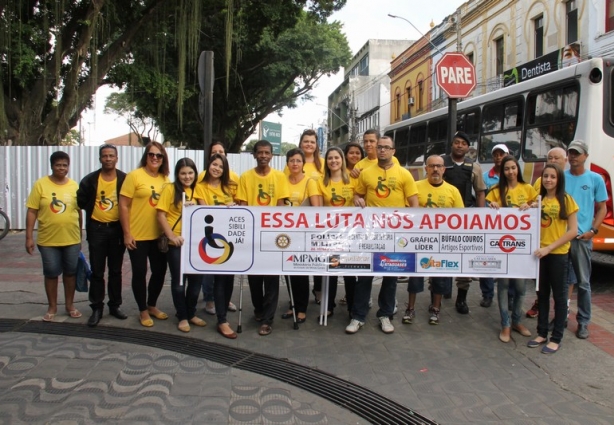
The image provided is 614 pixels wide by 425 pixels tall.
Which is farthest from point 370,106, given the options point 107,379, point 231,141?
point 107,379

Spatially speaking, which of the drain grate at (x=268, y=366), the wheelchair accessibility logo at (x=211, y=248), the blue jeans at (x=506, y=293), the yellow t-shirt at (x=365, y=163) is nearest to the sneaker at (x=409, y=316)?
the blue jeans at (x=506, y=293)

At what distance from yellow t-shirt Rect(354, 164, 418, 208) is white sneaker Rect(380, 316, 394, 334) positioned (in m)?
1.16

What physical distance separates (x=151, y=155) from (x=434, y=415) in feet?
11.2

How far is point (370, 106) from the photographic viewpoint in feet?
179

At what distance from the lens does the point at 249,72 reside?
2569 centimetres

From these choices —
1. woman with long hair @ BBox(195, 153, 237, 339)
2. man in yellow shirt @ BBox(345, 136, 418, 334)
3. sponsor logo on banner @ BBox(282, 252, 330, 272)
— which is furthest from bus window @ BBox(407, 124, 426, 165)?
woman with long hair @ BBox(195, 153, 237, 339)

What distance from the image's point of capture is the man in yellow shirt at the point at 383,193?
509 cm

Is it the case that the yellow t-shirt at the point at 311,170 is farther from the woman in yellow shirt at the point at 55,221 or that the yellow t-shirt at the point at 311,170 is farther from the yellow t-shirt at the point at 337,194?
the woman in yellow shirt at the point at 55,221

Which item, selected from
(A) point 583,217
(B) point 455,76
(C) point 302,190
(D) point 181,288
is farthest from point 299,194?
(B) point 455,76

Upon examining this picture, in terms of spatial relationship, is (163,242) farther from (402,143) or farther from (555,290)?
(402,143)

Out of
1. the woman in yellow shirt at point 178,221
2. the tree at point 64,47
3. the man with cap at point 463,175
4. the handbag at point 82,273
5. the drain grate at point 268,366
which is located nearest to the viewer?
the drain grate at point 268,366

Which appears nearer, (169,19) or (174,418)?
(174,418)

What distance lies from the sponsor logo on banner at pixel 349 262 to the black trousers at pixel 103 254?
2.13m

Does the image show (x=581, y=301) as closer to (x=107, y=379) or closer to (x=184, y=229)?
(x=184, y=229)
